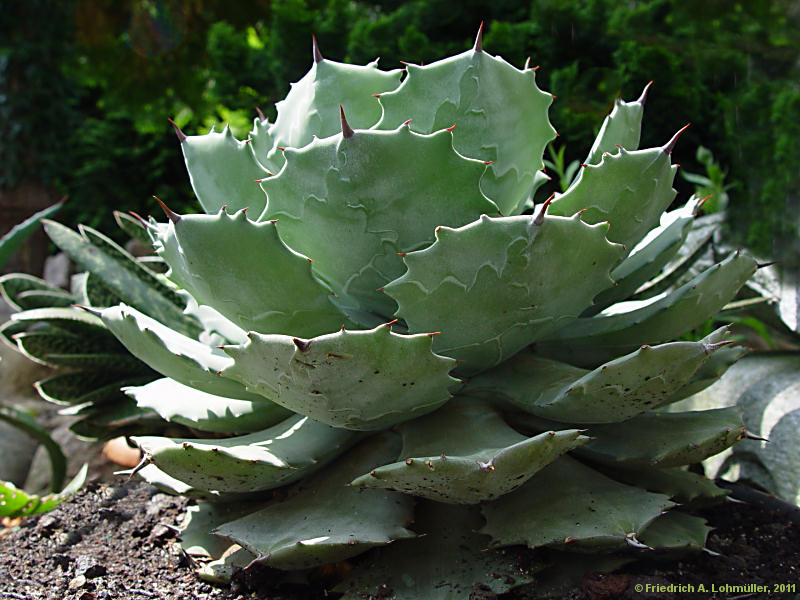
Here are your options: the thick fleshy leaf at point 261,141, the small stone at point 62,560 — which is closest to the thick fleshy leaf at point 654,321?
the thick fleshy leaf at point 261,141

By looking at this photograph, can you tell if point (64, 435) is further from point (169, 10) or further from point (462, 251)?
point (169, 10)

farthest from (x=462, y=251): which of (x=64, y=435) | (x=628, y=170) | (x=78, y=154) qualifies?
(x=78, y=154)

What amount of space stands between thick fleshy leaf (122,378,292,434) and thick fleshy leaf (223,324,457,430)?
0.67 ft

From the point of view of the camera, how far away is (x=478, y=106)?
95cm

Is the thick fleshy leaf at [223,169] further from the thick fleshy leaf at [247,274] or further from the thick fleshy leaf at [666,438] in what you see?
the thick fleshy leaf at [666,438]

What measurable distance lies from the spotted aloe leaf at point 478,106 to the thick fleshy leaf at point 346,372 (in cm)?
33

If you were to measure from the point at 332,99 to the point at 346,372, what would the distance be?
0.47 m

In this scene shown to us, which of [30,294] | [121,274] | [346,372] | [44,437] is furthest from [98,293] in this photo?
[346,372]

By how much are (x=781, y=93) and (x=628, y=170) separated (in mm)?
1597

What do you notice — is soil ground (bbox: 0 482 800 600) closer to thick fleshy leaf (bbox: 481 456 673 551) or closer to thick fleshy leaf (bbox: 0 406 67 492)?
thick fleshy leaf (bbox: 481 456 673 551)

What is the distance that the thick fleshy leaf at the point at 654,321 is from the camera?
3.25 ft

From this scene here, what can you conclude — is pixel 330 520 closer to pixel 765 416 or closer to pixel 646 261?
pixel 646 261

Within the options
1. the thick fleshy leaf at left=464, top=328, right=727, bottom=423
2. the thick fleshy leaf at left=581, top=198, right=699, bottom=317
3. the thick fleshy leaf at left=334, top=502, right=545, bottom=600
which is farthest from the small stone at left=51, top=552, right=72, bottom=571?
the thick fleshy leaf at left=581, top=198, right=699, bottom=317

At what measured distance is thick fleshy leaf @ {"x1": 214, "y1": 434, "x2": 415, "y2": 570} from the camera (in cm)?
81
